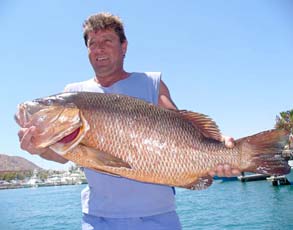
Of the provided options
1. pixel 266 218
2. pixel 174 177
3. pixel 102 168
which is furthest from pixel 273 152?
pixel 266 218

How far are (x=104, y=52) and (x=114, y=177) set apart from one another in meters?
1.18

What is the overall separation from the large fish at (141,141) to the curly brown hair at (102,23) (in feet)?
2.57

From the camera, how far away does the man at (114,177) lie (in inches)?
111

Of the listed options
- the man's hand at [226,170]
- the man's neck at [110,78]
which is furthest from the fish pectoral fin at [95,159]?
the man's neck at [110,78]

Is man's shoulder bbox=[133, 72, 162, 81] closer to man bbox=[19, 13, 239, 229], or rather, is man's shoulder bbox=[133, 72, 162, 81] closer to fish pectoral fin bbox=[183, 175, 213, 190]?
man bbox=[19, 13, 239, 229]

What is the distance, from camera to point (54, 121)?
2.84m

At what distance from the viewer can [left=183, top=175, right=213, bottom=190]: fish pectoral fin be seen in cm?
269

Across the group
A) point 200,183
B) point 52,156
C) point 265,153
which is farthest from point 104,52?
point 265,153

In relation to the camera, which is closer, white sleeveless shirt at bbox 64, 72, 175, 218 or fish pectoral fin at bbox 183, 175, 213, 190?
fish pectoral fin at bbox 183, 175, 213, 190

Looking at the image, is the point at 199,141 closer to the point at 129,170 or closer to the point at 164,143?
the point at 164,143

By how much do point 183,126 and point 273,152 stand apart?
28.8 inches

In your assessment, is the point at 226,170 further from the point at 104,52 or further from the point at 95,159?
the point at 104,52

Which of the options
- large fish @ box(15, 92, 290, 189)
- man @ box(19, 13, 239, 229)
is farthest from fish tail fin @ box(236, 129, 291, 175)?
man @ box(19, 13, 239, 229)

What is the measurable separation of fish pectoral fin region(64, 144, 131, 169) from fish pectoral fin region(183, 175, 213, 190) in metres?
0.53
